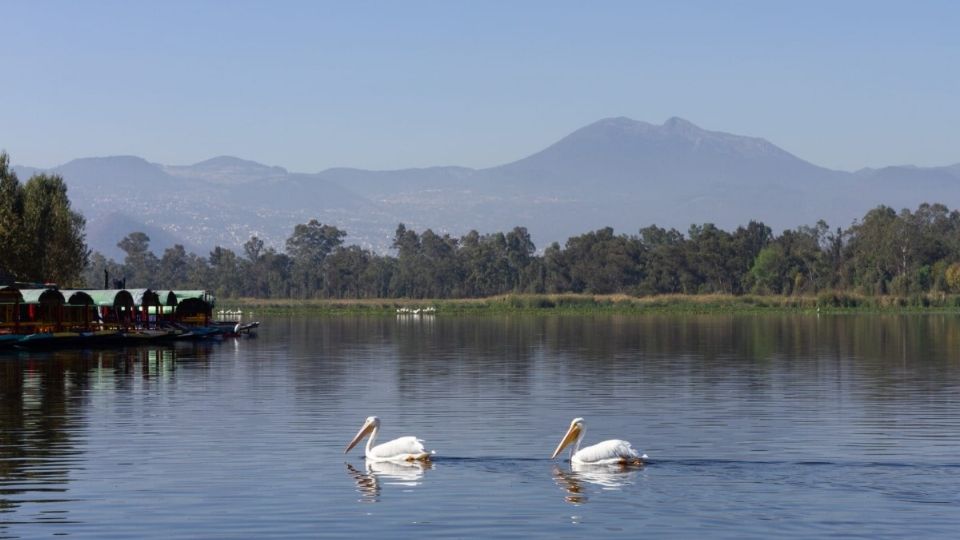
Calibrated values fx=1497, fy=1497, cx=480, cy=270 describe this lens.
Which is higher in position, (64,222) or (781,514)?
(64,222)

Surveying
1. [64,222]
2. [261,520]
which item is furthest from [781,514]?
[64,222]

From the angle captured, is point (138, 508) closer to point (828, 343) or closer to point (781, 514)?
point (781, 514)

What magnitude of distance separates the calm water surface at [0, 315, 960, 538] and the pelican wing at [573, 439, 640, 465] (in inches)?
18.4

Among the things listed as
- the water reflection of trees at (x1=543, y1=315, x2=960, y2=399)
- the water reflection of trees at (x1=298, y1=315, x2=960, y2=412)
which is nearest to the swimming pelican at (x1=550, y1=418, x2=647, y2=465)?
the water reflection of trees at (x1=298, y1=315, x2=960, y2=412)

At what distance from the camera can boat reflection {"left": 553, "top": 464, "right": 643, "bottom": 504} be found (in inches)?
1045

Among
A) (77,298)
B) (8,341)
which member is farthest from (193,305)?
(8,341)

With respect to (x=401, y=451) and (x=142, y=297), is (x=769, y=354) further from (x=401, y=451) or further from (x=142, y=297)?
(x=142, y=297)

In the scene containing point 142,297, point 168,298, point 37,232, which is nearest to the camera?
point 142,297

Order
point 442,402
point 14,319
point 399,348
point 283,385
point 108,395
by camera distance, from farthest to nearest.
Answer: point 14,319 < point 399,348 < point 283,385 < point 108,395 < point 442,402

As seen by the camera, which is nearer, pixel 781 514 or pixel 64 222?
pixel 781 514

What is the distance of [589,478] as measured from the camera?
27.9m

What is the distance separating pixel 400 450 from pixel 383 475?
102 cm

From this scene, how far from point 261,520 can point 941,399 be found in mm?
28021

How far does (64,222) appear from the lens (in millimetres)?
122938
